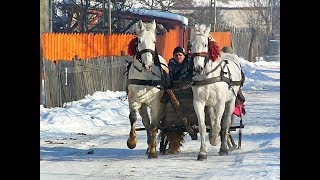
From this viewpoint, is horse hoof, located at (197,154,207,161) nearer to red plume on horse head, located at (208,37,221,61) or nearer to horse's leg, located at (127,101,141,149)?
horse's leg, located at (127,101,141,149)

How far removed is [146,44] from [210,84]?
1.10m

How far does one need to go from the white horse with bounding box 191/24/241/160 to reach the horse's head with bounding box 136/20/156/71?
0.56m

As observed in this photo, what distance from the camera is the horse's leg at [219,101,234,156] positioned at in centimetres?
1265

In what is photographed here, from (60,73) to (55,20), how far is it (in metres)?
18.0

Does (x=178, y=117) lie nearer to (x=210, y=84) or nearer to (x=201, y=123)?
(x=201, y=123)

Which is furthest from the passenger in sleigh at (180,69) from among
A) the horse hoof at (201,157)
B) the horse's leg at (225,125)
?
the horse hoof at (201,157)

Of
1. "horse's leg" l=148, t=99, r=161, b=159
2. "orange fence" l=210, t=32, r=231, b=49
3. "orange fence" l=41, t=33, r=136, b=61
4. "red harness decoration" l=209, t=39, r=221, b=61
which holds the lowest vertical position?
"horse's leg" l=148, t=99, r=161, b=159

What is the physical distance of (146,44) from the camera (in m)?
11.8

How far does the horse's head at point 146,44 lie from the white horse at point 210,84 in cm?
56

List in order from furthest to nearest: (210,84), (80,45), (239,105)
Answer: (80,45) < (239,105) < (210,84)

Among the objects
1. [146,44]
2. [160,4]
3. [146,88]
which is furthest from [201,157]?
[160,4]

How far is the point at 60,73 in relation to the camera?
2112 cm

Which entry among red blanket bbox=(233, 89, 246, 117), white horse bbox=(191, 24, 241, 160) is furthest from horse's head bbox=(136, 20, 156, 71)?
red blanket bbox=(233, 89, 246, 117)
